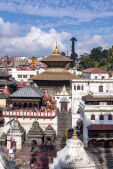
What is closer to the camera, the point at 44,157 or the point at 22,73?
the point at 44,157

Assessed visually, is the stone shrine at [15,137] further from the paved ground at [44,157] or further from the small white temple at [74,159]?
the small white temple at [74,159]

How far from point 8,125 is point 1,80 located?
816 inches

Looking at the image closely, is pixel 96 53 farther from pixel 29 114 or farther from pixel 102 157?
pixel 102 157

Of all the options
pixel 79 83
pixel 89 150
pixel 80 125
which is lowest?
pixel 89 150

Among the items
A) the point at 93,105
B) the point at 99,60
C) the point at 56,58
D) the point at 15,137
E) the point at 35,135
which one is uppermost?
the point at 99,60

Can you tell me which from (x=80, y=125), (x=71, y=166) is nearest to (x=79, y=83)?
(x=80, y=125)

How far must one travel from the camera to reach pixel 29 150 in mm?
35656

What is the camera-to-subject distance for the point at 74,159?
1714cm

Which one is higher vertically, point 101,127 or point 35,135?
point 101,127

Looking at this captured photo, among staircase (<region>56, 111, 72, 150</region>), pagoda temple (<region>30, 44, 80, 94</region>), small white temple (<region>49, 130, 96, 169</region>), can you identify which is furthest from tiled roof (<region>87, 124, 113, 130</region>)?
pagoda temple (<region>30, 44, 80, 94</region>)

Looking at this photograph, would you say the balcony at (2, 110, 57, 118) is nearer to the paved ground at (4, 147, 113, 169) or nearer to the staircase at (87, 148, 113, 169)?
the paved ground at (4, 147, 113, 169)

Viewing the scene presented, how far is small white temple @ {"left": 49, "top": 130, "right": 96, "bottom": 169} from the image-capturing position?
16844 mm

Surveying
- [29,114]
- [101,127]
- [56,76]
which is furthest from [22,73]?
[101,127]

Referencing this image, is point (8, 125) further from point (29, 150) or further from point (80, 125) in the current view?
point (80, 125)
